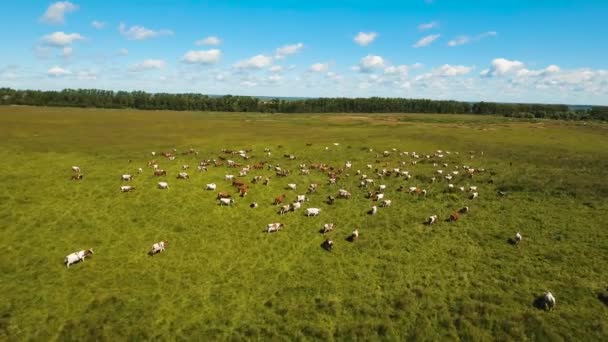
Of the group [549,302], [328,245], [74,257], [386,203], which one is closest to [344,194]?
[386,203]

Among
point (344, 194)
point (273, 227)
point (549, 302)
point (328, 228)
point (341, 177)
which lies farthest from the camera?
point (341, 177)

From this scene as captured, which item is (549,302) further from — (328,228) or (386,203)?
(386,203)

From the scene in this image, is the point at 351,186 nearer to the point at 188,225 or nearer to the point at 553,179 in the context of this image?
the point at 188,225

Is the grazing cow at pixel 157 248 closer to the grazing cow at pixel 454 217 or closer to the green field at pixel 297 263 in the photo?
the green field at pixel 297 263

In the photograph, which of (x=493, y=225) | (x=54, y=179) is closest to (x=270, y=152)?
(x=54, y=179)

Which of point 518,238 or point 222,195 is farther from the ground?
point 222,195

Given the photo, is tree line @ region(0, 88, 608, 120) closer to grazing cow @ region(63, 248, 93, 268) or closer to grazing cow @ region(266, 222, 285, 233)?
grazing cow @ region(266, 222, 285, 233)
